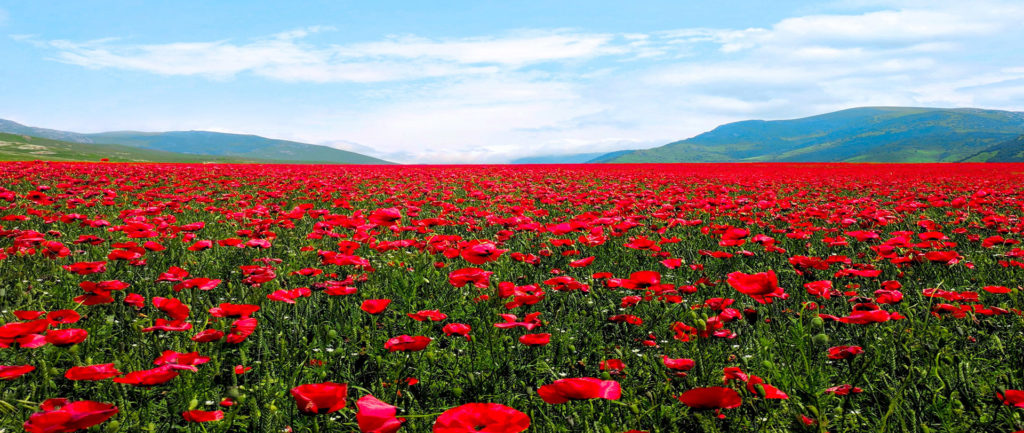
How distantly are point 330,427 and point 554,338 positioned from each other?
1357mm

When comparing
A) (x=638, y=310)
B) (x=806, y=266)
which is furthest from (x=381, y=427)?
(x=806, y=266)

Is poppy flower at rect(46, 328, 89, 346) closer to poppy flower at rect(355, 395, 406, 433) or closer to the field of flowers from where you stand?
the field of flowers

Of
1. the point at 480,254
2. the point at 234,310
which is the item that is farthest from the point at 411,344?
the point at 234,310

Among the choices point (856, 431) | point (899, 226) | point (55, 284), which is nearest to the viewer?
point (856, 431)

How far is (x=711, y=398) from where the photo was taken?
56.9 inches

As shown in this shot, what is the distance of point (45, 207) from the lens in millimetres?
7445

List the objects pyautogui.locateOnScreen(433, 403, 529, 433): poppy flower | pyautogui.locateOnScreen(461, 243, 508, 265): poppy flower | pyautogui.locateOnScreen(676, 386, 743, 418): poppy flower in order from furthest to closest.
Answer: pyautogui.locateOnScreen(461, 243, 508, 265): poppy flower → pyautogui.locateOnScreen(676, 386, 743, 418): poppy flower → pyautogui.locateOnScreen(433, 403, 529, 433): poppy flower

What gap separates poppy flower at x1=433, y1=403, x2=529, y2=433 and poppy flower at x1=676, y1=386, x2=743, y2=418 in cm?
55

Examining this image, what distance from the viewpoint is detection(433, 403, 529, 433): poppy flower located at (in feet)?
3.69

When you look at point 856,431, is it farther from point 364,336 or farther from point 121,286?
point 121,286

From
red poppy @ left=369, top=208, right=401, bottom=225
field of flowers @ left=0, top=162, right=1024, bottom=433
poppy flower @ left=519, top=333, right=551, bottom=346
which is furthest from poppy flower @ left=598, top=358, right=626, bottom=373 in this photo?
red poppy @ left=369, top=208, right=401, bottom=225

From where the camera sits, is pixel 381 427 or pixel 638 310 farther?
pixel 638 310

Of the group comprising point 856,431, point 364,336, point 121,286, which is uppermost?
point 121,286

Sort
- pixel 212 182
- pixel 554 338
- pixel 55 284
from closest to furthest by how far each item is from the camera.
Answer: pixel 554 338
pixel 55 284
pixel 212 182
